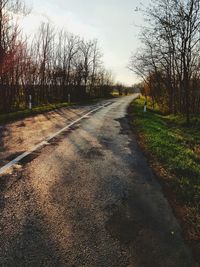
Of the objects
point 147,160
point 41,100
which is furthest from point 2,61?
point 147,160

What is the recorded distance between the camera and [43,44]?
30516 mm

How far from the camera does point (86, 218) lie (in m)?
3.88

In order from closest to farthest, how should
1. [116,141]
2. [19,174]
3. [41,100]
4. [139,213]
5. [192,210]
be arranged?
[139,213] → [192,210] → [19,174] → [116,141] → [41,100]

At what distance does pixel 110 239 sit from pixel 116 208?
37.9 inches

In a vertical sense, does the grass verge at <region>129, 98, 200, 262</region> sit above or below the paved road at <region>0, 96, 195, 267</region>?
below

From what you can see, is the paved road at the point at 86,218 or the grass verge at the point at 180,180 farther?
the grass verge at the point at 180,180

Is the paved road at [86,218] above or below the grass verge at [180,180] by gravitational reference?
above

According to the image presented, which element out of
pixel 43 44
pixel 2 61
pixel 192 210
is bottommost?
pixel 192 210

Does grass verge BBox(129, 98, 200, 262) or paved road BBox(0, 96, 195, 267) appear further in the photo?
grass verge BBox(129, 98, 200, 262)

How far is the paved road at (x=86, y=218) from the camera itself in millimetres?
3000

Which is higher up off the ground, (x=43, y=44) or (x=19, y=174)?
(x=43, y=44)

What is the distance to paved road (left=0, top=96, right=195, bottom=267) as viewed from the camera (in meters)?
3.00

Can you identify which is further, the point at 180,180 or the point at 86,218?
the point at 180,180

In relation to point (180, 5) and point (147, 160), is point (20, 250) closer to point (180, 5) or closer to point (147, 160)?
point (147, 160)
